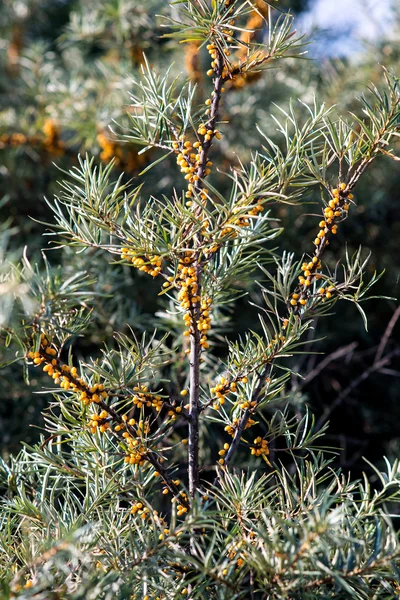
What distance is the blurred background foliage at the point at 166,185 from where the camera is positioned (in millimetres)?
925

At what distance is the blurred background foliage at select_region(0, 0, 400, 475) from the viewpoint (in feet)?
3.04

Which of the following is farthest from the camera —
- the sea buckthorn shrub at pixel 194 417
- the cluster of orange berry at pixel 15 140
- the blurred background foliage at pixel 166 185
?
the cluster of orange berry at pixel 15 140

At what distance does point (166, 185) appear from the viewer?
109 centimetres

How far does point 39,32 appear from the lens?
166 centimetres

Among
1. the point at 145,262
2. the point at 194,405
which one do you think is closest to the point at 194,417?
the point at 194,405

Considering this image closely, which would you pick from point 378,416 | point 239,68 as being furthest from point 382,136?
point 378,416

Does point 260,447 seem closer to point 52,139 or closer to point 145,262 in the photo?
point 145,262

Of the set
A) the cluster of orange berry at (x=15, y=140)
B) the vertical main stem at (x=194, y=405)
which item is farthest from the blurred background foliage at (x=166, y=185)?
the vertical main stem at (x=194, y=405)

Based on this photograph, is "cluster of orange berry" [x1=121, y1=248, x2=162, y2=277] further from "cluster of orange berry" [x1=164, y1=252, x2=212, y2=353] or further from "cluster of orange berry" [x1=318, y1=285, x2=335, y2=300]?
"cluster of orange berry" [x1=318, y1=285, x2=335, y2=300]

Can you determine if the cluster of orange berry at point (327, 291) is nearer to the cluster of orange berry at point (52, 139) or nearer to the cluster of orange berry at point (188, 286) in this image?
the cluster of orange berry at point (188, 286)

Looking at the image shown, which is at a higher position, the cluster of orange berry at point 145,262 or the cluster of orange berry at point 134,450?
the cluster of orange berry at point 145,262

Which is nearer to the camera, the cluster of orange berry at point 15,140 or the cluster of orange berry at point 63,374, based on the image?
the cluster of orange berry at point 63,374

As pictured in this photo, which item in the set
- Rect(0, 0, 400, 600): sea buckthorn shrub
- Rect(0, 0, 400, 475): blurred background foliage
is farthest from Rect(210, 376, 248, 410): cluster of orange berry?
Rect(0, 0, 400, 475): blurred background foliage

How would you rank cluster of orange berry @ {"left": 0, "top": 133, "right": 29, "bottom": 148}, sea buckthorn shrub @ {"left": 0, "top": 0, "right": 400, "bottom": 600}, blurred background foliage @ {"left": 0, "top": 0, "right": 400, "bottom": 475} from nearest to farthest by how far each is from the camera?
sea buckthorn shrub @ {"left": 0, "top": 0, "right": 400, "bottom": 600}
blurred background foliage @ {"left": 0, "top": 0, "right": 400, "bottom": 475}
cluster of orange berry @ {"left": 0, "top": 133, "right": 29, "bottom": 148}
